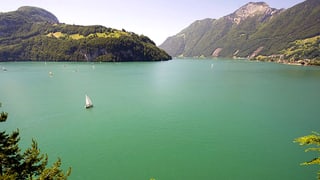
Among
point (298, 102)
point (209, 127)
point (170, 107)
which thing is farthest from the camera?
point (298, 102)

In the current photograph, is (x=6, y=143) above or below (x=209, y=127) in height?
above

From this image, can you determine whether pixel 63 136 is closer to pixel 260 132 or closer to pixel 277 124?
pixel 260 132

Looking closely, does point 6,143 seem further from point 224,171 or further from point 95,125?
point 95,125

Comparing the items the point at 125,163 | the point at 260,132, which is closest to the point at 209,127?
the point at 260,132

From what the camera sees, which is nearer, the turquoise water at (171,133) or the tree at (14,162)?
the tree at (14,162)

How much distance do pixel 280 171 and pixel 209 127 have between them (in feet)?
44.8

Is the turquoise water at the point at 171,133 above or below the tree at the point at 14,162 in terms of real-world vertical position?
below

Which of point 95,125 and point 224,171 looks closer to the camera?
point 224,171

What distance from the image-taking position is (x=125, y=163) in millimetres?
24891

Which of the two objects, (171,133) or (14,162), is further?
(171,133)

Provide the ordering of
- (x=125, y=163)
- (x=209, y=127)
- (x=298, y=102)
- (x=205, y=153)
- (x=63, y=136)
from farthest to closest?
(x=298, y=102) → (x=209, y=127) → (x=63, y=136) → (x=205, y=153) → (x=125, y=163)

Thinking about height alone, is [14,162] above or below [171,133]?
above

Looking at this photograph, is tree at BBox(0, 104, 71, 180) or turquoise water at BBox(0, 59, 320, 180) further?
turquoise water at BBox(0, 59, 320, 180)

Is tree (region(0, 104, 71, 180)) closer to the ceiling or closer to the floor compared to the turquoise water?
closer to the ceiling
